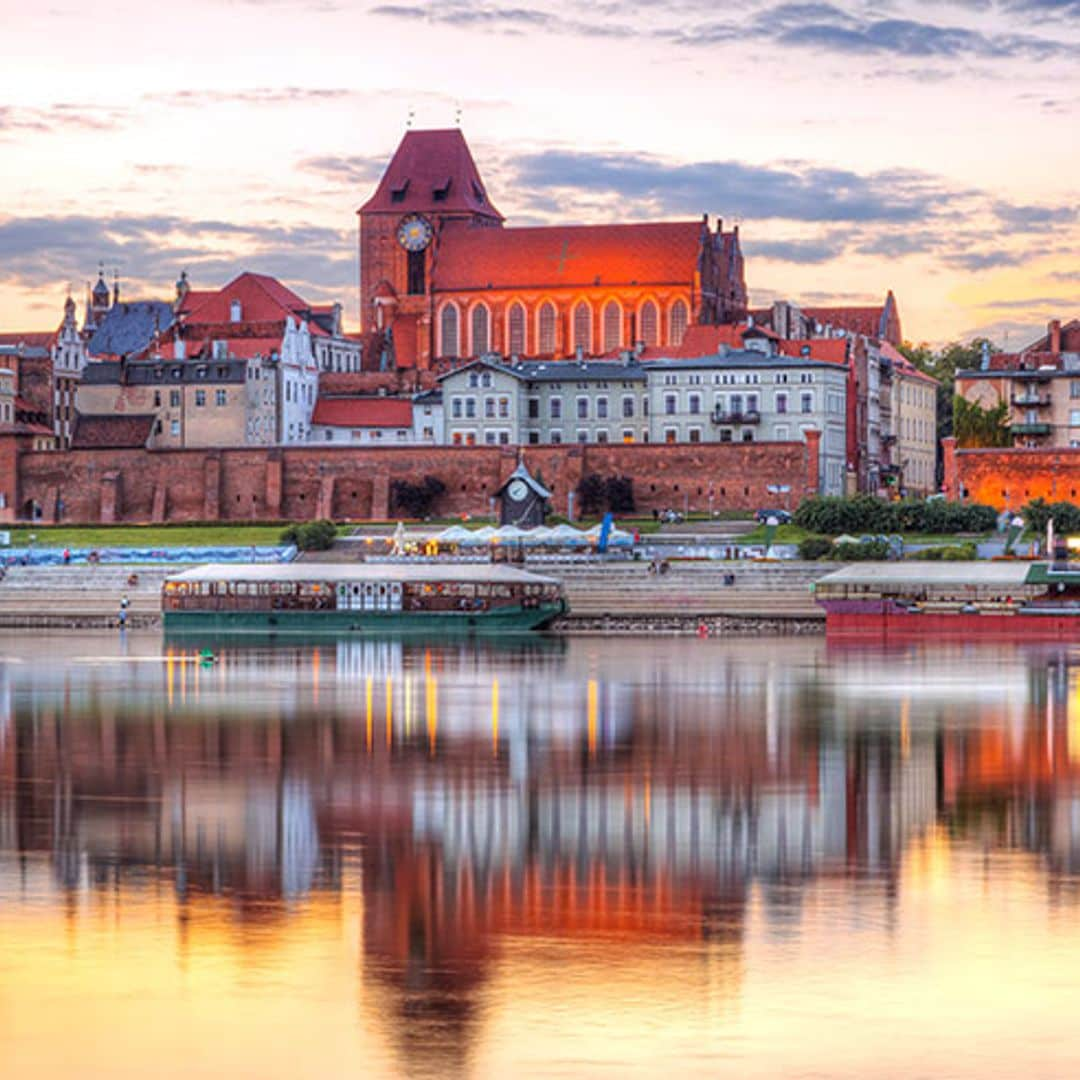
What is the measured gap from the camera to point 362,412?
116 m

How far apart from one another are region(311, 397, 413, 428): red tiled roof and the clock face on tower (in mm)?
20012

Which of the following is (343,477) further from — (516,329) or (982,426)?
(516,329)

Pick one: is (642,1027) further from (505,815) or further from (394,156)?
(394,156)

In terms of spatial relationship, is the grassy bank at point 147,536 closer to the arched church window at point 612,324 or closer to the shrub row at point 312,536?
the shrub row at point 312,536

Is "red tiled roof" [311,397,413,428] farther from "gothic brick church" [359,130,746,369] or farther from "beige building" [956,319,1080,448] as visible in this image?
"beige building" [956,319,1080,448]

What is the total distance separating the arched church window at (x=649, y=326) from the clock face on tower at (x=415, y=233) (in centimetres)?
1468

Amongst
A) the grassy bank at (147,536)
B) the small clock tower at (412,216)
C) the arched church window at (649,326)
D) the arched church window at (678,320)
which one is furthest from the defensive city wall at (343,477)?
the small clock tower at (412,216)

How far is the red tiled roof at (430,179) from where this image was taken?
136125mm

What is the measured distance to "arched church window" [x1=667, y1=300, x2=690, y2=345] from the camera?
12694 centimetres

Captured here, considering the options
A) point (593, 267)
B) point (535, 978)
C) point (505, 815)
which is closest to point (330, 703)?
point (505, 815)

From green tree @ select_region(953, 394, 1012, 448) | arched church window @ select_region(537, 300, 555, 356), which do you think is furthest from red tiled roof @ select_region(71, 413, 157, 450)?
green tree @ select_region(953, 394, 1012, 448)

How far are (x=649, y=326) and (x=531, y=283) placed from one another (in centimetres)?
696

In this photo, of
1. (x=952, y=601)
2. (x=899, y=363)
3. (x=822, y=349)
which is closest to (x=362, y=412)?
(x=822, y=349)

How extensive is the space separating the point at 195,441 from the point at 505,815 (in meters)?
86.8
